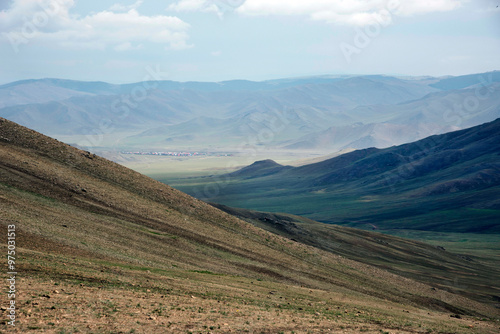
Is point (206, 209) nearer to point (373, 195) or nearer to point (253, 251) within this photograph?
point (253, 251)

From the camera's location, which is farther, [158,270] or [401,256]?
[401,256]

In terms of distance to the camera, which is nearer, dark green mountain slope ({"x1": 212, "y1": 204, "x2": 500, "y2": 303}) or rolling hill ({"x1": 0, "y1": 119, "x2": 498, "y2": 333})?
rolling hill ({"x1": 0, "y1": 119, "x2": 498, "y2": 333})

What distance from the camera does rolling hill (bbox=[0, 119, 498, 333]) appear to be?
909 inches

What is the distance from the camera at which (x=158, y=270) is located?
115ft

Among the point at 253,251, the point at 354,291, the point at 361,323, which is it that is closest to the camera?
the point at 361,323

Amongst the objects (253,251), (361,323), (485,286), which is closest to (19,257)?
(361,323)

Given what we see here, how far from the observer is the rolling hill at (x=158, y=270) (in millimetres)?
23078

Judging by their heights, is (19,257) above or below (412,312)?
above

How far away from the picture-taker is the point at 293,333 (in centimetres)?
2269

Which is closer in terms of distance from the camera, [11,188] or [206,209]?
[11,188]

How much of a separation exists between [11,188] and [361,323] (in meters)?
35.8

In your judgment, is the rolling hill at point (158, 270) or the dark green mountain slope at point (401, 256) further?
the dark green mountain slope at point (401, 256)

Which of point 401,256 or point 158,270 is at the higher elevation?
point 158,270

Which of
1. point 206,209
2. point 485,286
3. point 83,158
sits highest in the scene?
point 83,158
